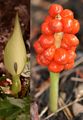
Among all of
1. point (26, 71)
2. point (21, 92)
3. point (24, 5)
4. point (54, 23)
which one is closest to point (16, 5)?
point (24, 5)

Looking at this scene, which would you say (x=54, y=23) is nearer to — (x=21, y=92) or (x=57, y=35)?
(x=57, y=35)

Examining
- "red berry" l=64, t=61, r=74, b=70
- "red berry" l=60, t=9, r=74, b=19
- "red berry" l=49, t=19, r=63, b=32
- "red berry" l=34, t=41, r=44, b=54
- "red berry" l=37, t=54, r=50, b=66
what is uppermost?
"red berry" l=60, t=9, r=74, b=19

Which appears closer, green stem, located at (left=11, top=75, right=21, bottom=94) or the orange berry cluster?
the orange berry cluster

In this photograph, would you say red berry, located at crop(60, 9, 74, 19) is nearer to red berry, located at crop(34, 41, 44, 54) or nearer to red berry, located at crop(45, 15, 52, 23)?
red berry, located at crop(45, 15, 52, 23)

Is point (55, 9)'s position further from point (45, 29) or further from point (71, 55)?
point (71, 55)

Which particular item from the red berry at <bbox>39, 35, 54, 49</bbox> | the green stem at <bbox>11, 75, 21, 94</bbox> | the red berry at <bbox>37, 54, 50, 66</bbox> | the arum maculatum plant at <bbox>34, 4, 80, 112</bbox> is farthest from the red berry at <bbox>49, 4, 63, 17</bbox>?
the green stem at <bbox>11, 75, 21, 94</bbox>

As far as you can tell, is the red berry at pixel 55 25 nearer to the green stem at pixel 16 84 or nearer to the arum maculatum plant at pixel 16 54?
the arum maculatum plant at pixel 16 54
